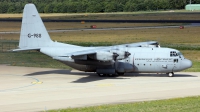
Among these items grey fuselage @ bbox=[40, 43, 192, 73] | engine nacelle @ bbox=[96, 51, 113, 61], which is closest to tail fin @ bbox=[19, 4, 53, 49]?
grey fuselage @ bbox=[40, 43, 192, 73]

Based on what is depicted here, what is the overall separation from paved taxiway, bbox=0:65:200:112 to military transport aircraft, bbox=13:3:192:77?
0.91 metres

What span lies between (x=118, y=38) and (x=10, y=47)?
23.0 meters

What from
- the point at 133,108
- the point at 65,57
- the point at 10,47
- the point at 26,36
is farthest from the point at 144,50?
the point at 10,47

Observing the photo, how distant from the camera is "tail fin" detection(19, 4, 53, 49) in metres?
41.6

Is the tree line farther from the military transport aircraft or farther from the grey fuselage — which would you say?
the grey fuselage

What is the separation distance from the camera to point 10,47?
197 feet

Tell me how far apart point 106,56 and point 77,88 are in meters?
5.26

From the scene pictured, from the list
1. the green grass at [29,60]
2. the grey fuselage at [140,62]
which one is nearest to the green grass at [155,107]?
the grey fuselage at [140,62]

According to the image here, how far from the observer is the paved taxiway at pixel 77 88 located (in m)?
27.2

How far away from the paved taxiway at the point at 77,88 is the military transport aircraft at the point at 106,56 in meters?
0.91

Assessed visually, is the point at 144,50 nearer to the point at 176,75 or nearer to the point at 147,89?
the point at 176,75

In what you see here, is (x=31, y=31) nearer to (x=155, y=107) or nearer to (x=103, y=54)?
(x=103, y=54)

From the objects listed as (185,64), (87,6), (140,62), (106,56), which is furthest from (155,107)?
(87,6)

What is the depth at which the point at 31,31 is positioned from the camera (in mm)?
41750
